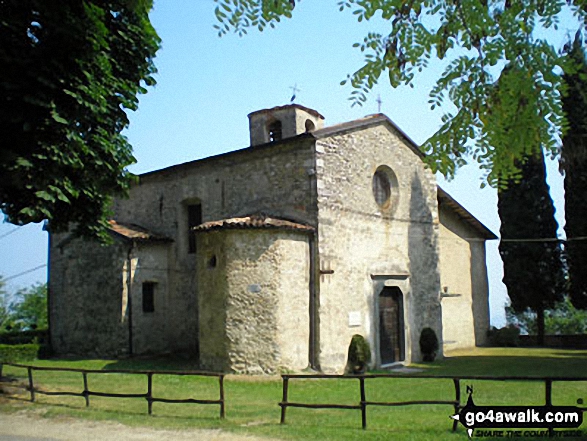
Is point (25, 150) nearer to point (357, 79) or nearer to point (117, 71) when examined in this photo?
point (117, 71)

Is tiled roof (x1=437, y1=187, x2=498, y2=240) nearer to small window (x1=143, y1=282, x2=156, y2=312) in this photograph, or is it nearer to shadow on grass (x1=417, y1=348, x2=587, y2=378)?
shadow on grass (x1=417, y1=348, x2=587, y2=378)

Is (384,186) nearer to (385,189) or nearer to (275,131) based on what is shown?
(385,189)

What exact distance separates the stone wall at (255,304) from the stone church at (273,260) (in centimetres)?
4

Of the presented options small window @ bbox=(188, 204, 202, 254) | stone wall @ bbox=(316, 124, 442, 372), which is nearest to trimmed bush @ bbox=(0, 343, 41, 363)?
small window @ bbox=(188, 204, 202, 254)

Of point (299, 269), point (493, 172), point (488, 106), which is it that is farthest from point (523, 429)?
point (299, 269)

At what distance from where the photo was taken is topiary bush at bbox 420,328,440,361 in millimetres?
18797

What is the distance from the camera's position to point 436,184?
2105 cm

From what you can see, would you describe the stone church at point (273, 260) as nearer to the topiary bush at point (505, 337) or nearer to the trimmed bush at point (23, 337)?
the trimmed bush at point (23, 337)

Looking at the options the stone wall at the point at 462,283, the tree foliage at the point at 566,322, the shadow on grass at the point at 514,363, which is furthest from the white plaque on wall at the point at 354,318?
the tree foliage at the point at 566,322

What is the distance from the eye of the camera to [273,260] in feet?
48.5

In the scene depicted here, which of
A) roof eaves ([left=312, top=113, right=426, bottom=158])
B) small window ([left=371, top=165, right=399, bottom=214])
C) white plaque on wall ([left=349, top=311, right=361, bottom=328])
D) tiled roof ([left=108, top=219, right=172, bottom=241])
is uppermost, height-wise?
roof eaves ([left=312, top=113, right=426, bottom=158])

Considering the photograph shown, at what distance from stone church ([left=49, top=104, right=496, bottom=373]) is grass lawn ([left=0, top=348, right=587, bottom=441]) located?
1319 millimetres

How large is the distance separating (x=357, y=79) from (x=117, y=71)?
8.76 m

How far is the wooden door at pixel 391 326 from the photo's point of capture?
57.5 ft
